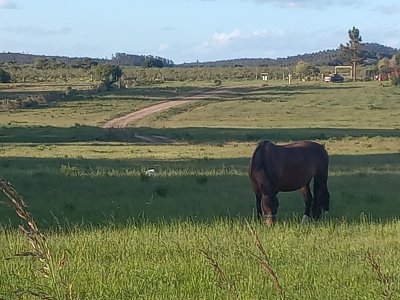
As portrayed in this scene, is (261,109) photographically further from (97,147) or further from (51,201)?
(51,201)

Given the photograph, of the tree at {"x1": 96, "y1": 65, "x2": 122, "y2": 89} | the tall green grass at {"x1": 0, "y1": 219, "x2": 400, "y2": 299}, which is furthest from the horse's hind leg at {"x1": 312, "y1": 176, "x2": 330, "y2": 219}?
the tree at {"x1": 96, "y1": 65, "x2": 122, "y2": 89}

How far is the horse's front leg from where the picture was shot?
45.1ft

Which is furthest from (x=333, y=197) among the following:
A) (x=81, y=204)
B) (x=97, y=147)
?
(x=97, y=147)

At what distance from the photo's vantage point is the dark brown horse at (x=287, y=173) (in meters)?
14.8

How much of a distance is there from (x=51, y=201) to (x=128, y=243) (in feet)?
24.8

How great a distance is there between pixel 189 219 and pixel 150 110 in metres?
58.1

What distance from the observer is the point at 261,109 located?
239 ft

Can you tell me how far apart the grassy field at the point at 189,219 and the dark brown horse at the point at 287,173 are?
0.44 meters

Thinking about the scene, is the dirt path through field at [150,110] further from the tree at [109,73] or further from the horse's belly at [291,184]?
the horse's belly at [291,184]

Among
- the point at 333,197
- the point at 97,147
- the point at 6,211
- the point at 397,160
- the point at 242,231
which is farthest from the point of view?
the point at 97,147

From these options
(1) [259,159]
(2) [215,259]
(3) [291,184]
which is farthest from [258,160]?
(2) [215,259]

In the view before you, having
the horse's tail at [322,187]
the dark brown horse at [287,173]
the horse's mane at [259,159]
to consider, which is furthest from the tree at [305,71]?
the horse's mane at [259,159]

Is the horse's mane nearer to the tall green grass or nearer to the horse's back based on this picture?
the horse's back

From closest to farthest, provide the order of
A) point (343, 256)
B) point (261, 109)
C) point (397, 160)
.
Answer: point (343, 256) < point (397, 160) < point (261, 109)
